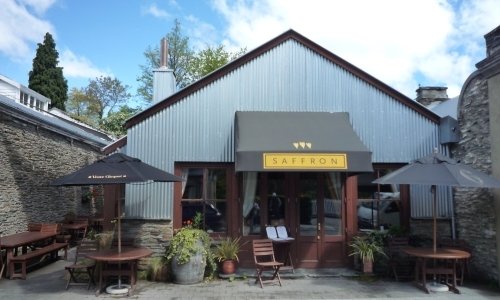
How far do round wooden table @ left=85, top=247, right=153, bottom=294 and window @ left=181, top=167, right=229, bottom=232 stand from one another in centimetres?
168

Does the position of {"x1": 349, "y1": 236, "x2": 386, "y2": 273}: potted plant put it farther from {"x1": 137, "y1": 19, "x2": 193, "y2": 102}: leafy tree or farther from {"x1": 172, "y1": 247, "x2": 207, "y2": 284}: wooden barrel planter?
{"x1": 137, "y1": 19, "x2": 193, "y2": 102}: leafy tree

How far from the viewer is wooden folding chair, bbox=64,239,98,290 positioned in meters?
9.42

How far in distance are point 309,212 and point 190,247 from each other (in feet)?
10.8

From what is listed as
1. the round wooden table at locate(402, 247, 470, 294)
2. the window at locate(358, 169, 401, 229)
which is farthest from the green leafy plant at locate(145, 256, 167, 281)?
the round wooden table at locate(402, 247, 470, 294)

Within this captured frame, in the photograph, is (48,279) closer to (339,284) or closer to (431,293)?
(339,284)

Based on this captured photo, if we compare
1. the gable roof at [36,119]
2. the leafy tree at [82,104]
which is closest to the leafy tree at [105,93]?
the leafy tree at [82,104]

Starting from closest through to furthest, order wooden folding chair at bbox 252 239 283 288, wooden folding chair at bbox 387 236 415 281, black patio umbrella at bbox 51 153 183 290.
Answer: black patio umbrella at bbox 51 153 183 290 < wooden folding chair at bbox 252 239 283 288 < wooden folding chair at bbox 387 236 415 281

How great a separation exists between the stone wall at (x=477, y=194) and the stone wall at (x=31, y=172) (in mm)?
11171

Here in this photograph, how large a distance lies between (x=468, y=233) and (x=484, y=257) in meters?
0.78

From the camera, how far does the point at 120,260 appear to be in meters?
8.59

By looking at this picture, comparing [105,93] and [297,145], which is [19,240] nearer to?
[297,145]

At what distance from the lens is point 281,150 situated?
9.46m

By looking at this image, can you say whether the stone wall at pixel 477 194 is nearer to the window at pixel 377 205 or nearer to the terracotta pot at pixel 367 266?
the window at pixel 377 205

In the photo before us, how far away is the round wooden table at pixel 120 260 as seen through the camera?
28.4ft
